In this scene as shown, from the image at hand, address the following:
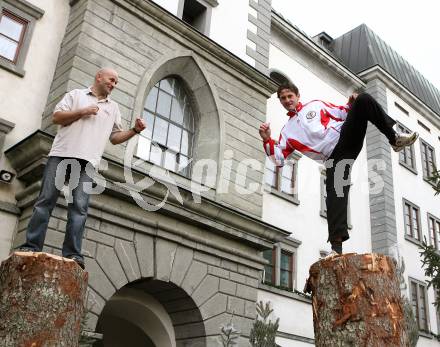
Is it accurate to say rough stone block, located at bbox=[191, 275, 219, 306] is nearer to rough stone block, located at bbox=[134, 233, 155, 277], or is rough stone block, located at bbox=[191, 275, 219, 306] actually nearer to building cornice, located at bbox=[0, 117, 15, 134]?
rough stone block, located at bbox=[134, 233, 155, 277]

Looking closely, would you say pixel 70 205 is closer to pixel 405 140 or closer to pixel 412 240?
pixel 405 140

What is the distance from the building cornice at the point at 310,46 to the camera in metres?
16.6

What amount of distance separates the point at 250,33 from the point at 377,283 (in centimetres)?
1065

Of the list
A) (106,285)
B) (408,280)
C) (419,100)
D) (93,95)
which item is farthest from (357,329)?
(419,100)

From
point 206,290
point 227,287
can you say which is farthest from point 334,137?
point 227,287

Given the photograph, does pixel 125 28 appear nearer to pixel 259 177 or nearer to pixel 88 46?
pixel 88 46

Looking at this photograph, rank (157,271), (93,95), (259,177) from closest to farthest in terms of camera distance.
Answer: (93,95) < (157,271) < (259,177)

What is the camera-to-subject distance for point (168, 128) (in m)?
11.6

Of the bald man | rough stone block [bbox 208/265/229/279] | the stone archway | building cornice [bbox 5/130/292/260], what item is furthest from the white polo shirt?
rough stone block [bbox 208/265/229/279]

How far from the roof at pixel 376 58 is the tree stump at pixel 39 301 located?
63.4ft

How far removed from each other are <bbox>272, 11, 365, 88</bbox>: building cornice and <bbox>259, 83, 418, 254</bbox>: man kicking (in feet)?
38.5

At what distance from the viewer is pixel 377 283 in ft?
14.0

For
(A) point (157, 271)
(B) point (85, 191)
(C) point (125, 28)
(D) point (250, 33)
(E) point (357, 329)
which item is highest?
(D) point (250, 33)

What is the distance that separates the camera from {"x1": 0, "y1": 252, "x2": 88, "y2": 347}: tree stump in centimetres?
375
